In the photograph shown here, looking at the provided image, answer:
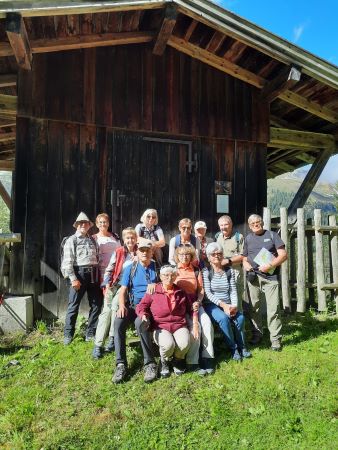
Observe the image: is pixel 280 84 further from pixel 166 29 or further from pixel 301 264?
pixel 301 264

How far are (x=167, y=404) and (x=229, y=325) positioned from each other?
55.4 inches

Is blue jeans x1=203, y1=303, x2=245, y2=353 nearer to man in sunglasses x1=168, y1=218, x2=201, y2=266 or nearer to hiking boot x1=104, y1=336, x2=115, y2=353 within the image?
man in sunglasses x1=168, y1=218, x2=201, y2=266

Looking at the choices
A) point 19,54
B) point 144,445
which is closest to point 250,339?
point 144,445

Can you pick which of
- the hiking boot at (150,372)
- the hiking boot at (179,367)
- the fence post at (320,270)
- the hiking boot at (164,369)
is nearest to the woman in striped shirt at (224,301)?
the hiking boot at (179,367)

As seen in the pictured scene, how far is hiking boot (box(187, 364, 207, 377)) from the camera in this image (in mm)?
4618

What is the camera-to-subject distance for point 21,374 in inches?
184

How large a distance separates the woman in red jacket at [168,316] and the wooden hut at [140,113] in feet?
7.92

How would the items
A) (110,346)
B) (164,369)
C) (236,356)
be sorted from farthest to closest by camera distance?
(110,346) → (236,356) → (164,369)

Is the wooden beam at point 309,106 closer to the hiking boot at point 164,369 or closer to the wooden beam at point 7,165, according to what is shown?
the hiking boot at point 164,369

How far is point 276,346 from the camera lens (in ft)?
17.6

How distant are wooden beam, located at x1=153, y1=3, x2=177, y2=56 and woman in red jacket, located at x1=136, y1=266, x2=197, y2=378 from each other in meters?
3.99

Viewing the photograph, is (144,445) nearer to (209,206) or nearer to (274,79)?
(209,206)

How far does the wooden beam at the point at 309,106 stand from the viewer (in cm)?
772

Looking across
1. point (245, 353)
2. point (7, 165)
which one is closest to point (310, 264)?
point (245, 353)
